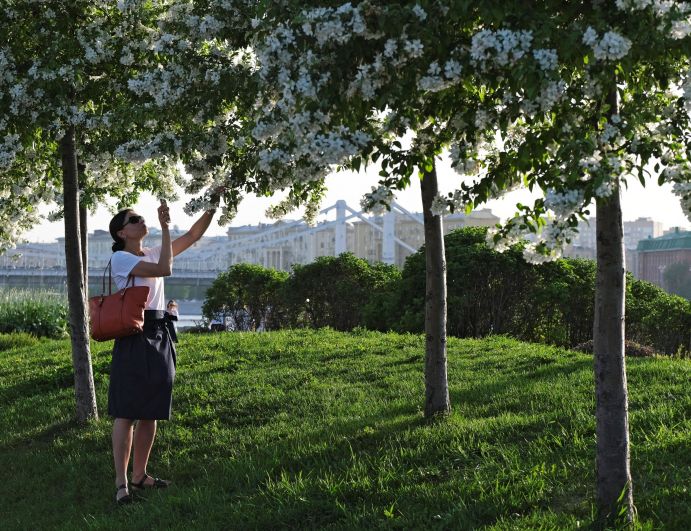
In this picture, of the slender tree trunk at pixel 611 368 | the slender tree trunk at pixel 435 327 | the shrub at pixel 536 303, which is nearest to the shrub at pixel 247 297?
the shrub at pixel 536 303

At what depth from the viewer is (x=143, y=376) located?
5.04 meters

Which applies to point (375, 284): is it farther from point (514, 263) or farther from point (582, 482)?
point (582, 482)

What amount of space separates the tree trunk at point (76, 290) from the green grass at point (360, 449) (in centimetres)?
30

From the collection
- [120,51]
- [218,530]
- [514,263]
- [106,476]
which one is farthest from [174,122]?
[514,263]

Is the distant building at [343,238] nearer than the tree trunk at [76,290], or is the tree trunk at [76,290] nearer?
the tree trunk at [76,290]

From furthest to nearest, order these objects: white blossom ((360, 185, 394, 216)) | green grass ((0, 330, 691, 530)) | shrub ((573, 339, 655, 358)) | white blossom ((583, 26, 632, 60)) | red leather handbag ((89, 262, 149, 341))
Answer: shrub ((573, 339, 655, 358)) → red leather handbag ((89, 262, 149, 341)) → green grass ((0, 330, 691, 530)) → white blossom ((360, 185, 394, 216)) → white blossom ((583, 26, 632, 60))

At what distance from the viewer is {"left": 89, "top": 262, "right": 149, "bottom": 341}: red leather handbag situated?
4.98m

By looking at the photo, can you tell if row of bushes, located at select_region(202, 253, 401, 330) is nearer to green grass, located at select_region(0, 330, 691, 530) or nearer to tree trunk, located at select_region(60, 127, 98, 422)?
green grass, located at select_region(0, 330, 691, 530)

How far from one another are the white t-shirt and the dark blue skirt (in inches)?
3.8

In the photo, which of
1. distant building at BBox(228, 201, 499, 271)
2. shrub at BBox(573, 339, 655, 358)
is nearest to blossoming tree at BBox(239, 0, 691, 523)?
shrub at BBox(573, 339, 655, 358)

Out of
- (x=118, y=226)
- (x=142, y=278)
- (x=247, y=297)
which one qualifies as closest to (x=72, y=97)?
(x=118, y=226)

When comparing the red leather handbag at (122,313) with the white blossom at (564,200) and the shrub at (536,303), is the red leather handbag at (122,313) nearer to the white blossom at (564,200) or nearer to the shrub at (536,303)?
the white blossom at (564,200)

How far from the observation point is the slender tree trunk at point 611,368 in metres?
3.72

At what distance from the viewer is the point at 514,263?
11367mm
